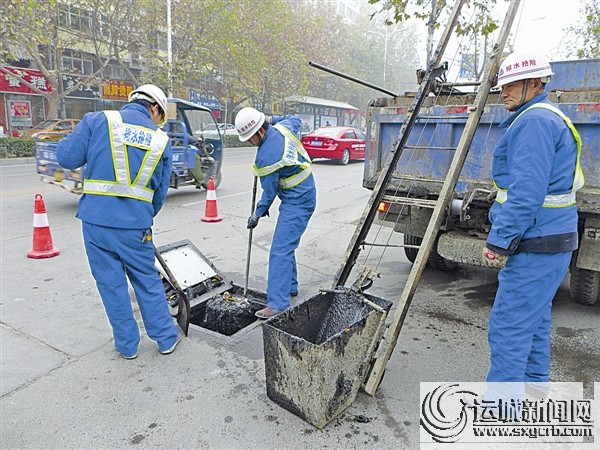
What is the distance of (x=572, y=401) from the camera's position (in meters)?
2.81

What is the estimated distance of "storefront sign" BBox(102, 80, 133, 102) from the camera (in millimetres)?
24180

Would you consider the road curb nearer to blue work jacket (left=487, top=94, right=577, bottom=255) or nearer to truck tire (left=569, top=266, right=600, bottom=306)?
truck tire (left=569, top=266, right=600, bottom=306)

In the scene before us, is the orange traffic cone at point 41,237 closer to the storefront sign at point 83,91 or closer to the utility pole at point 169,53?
the utility pole at point 169,53

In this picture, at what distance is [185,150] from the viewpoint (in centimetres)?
891

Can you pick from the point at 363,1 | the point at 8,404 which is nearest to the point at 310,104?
Answer: the point at 8,404

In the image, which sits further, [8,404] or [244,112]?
[244,112]

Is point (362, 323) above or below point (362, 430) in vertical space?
above

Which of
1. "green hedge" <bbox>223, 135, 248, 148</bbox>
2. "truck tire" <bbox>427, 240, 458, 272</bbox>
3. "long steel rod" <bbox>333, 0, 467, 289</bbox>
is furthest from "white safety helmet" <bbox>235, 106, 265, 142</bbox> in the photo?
"green hedge" <bbox>223, 135, 248, 148</bbox>

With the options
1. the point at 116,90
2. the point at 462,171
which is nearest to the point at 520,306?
the point at 462,171

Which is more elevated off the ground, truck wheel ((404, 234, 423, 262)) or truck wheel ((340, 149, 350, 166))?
truck wheel ((340, 149, 350, 166))

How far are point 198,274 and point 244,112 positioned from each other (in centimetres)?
161

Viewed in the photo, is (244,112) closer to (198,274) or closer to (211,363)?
(198,274)

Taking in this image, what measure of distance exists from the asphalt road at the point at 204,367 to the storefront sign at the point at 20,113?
62.0 ft

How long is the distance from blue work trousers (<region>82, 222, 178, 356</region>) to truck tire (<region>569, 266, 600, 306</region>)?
11.6 feet
